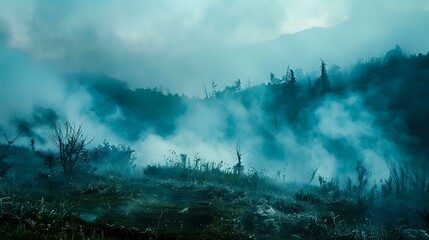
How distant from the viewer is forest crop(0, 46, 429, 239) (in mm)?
10430

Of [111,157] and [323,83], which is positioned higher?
[323,83]

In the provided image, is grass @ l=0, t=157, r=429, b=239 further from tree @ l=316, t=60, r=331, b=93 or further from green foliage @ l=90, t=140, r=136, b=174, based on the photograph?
tree @ l=316, t=60, r=331, b=93

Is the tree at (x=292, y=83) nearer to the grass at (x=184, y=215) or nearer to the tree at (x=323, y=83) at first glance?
the tree at (x=323, y=83)

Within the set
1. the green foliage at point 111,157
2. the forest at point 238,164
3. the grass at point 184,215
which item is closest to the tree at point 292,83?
the forest at point 238,164

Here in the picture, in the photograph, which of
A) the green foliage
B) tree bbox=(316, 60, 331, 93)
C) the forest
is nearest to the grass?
the forest

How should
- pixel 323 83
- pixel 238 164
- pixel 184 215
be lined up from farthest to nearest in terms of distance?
pixel 323 83 → pixel 238 164 → pixel 184 215

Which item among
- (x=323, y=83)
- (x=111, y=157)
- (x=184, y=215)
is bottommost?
(x=184, y=215)

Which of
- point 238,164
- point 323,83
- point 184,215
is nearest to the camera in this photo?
point 184,215

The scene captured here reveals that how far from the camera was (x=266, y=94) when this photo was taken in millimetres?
57750

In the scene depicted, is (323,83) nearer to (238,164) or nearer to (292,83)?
(292,83)

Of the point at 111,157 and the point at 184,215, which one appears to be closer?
the point at 184,215

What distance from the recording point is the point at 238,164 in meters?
31.7

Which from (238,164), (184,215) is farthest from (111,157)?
(184,215)

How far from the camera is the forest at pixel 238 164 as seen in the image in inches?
411
